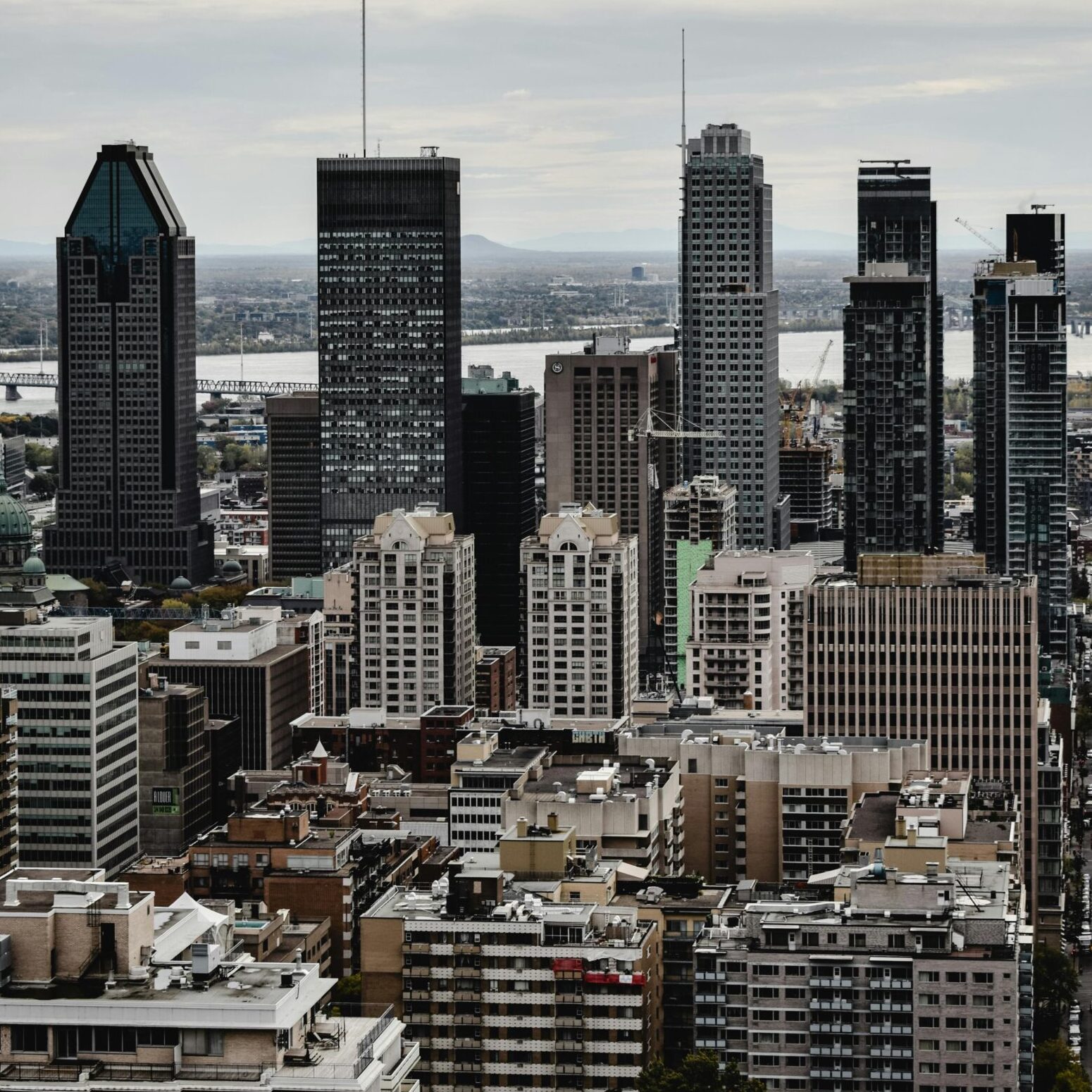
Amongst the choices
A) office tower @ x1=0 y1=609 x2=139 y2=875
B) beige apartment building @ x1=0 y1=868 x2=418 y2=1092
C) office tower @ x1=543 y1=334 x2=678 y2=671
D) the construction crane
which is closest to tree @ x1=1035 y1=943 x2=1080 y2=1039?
office tower @ x1=0 y1=609 x2=139 y2=875

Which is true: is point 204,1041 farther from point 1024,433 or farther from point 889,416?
point 1024,433

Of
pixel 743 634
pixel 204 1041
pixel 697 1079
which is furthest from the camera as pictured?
pixel 743 634

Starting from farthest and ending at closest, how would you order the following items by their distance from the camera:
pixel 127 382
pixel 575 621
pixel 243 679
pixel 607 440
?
pixel 127 382
pixel 607 440
pixel 575 621
pixel 243 679

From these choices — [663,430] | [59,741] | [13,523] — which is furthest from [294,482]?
[59,741]

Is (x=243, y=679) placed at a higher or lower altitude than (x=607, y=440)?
lower

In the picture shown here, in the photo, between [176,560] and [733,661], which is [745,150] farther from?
[733,661]

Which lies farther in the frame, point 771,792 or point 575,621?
point 575,621
